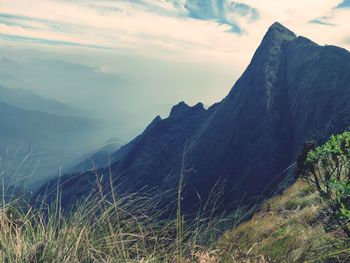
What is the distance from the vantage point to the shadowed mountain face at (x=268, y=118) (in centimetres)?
11719

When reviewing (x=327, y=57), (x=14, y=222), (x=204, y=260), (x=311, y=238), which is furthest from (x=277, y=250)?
(x=327, y=57)

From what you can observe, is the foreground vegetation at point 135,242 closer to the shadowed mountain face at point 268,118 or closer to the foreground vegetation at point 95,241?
the foreground vegetation at point 95,241

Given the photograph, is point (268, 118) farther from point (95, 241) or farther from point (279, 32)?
point (95, 241)

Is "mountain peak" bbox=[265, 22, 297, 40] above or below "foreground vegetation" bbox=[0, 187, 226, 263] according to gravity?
above

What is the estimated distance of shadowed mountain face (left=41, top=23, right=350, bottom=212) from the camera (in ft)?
384

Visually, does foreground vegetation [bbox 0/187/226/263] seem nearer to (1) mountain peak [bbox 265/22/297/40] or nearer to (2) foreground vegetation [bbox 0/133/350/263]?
(2) foreground vegetation [bbox 0/133/350/263]

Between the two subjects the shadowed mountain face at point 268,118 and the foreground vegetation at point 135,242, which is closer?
the foreground vegetation at point 135,242

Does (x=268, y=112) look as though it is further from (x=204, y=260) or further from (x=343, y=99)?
(x=204, y=260)

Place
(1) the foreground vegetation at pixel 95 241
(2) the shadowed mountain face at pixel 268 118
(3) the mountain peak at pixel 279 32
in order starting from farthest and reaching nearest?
1. (3) the mountain peak at pixel 279 32
2. (2) the shadowed mountain face at pixel 268 118
3. (1) the foreground vegetation at pixel 95 241

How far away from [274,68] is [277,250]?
16321cm

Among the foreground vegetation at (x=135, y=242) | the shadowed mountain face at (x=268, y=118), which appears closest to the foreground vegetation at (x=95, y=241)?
the foreground vegetation at (x=135, y=242)

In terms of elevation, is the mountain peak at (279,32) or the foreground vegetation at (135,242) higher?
the mountain peak at (279,32)

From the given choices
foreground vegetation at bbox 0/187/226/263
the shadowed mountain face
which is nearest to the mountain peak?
the shadowed mountain face

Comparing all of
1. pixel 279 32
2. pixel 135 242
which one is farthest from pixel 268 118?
pixel 135 242
